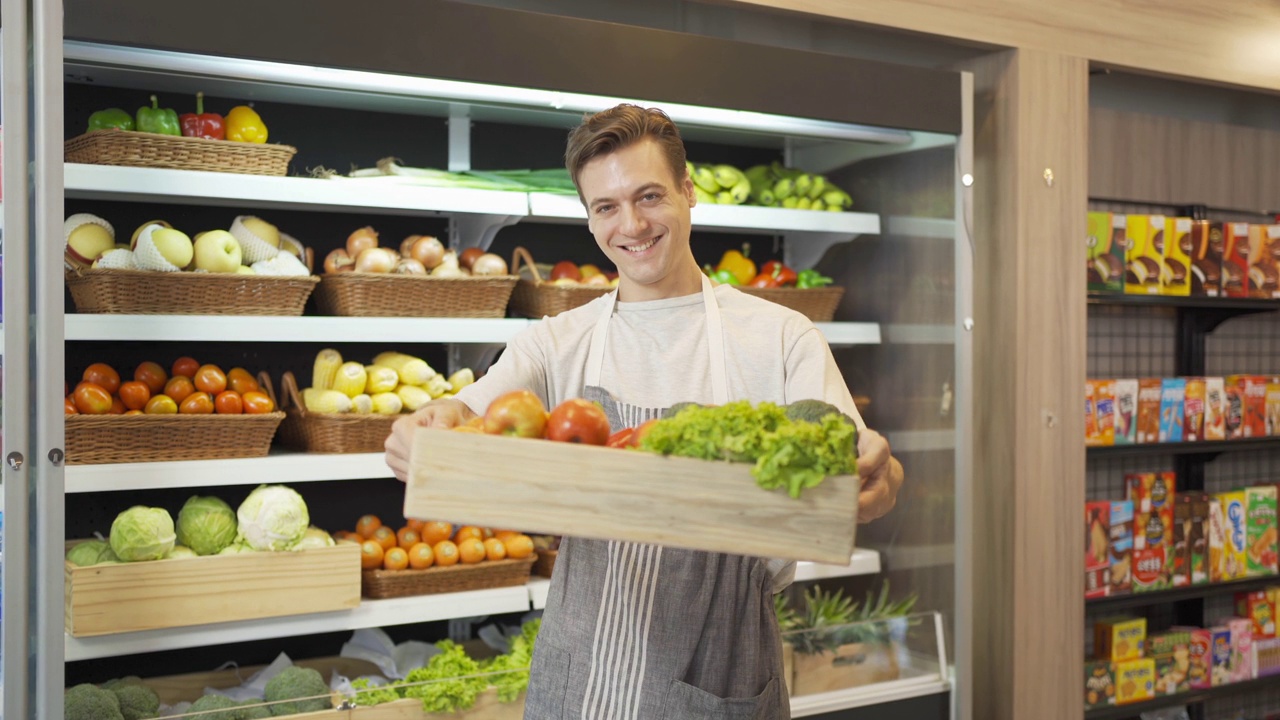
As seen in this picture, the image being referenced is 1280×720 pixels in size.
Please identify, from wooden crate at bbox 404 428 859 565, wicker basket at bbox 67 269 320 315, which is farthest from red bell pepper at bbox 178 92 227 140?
wooden crate at bbox 404 428 859 565

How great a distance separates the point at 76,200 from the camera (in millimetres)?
3016

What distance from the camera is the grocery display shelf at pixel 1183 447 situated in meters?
4.18

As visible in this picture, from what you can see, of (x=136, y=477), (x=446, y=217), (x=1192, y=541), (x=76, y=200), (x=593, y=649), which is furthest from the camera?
(x=1192, y=541)

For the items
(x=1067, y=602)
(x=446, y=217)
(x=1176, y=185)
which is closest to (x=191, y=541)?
(x=446, y=217)

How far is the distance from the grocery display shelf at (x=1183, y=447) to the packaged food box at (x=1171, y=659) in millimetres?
744

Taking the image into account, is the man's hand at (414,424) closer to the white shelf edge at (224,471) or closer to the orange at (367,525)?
the white shelf edge at (224,471)

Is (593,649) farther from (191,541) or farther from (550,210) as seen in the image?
(550,210)

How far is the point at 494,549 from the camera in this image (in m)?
3.21

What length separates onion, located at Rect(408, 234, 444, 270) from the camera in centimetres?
318

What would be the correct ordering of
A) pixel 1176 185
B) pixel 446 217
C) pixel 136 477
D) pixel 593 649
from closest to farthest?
pixel 593 649
pixel 136 477
pixel 446 217
pixel 1176 185

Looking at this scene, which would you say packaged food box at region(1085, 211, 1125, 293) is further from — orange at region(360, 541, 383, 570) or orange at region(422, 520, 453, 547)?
orange at region(360, 541, 383, 570)

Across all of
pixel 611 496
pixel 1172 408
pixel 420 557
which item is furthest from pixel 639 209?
A: pixel 1172 408

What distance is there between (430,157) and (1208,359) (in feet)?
11.5

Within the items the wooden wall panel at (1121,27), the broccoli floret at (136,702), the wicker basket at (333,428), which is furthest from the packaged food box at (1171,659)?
the broccoli floret at (136,702)
